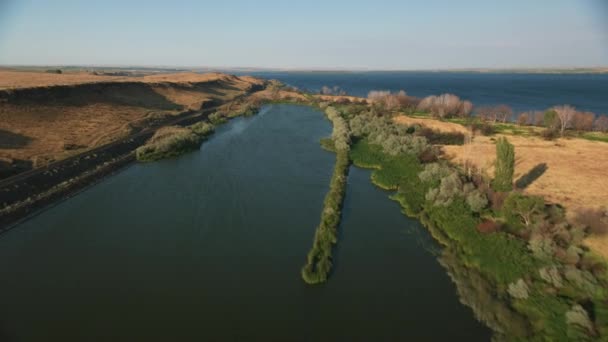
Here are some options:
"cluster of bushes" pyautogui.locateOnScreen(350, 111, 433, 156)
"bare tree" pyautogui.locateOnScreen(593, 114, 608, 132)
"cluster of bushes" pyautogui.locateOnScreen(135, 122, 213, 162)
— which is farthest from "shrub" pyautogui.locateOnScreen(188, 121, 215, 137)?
"bare tree" pyautogui.locateOnScreen(593, 114, 608, 132)

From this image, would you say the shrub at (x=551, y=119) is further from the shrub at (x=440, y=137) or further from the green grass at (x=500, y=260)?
the green grass at (x=500, y=260)

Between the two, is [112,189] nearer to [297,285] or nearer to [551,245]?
[297,285]

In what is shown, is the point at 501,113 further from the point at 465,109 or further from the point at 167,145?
the point at 167,145

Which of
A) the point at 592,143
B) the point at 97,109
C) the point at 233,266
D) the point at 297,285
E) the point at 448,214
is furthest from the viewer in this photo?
the point at 97,109

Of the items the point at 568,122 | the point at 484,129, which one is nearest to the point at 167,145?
the point at 484,129

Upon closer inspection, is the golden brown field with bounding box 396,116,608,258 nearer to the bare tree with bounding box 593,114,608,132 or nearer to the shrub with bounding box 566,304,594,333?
the shrub with bounding box 566,304,594,333

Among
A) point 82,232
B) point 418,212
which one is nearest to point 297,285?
point 418,212
